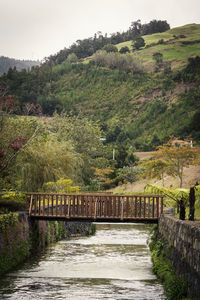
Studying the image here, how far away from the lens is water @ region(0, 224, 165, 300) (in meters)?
16.2

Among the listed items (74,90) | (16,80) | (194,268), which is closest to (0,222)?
(194,268)

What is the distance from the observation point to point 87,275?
19703mm

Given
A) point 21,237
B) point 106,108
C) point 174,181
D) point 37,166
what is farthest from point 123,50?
point 21,237

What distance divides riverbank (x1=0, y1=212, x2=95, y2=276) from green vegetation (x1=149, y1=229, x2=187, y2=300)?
5.55 metres

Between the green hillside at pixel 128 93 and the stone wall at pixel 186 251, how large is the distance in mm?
71760

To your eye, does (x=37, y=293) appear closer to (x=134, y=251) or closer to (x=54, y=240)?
(x=134, y=251)

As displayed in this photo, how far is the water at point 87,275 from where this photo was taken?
16156 mm

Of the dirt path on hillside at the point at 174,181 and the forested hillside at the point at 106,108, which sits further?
the dirt path on hillside at the point at 174,181

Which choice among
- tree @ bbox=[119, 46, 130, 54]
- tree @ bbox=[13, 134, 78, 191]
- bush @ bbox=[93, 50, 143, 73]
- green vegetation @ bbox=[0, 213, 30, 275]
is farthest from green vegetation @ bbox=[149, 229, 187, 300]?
tree @ bbox=[119, 46, 130, 54]

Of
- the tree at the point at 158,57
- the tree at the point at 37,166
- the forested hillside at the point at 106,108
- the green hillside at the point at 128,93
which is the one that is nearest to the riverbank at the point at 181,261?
the tree at the point at 37,166

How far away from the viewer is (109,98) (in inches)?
6038

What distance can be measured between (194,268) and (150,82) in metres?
143

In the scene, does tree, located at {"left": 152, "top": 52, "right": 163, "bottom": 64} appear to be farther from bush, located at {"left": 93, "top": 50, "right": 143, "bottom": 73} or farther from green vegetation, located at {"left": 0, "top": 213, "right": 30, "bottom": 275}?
green vegetation, located at {"left": 0, "top": 213, "right": 30, "bottom": 275}

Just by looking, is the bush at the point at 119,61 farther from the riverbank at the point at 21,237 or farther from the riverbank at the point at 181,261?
the riverbank at the point at 181,261
